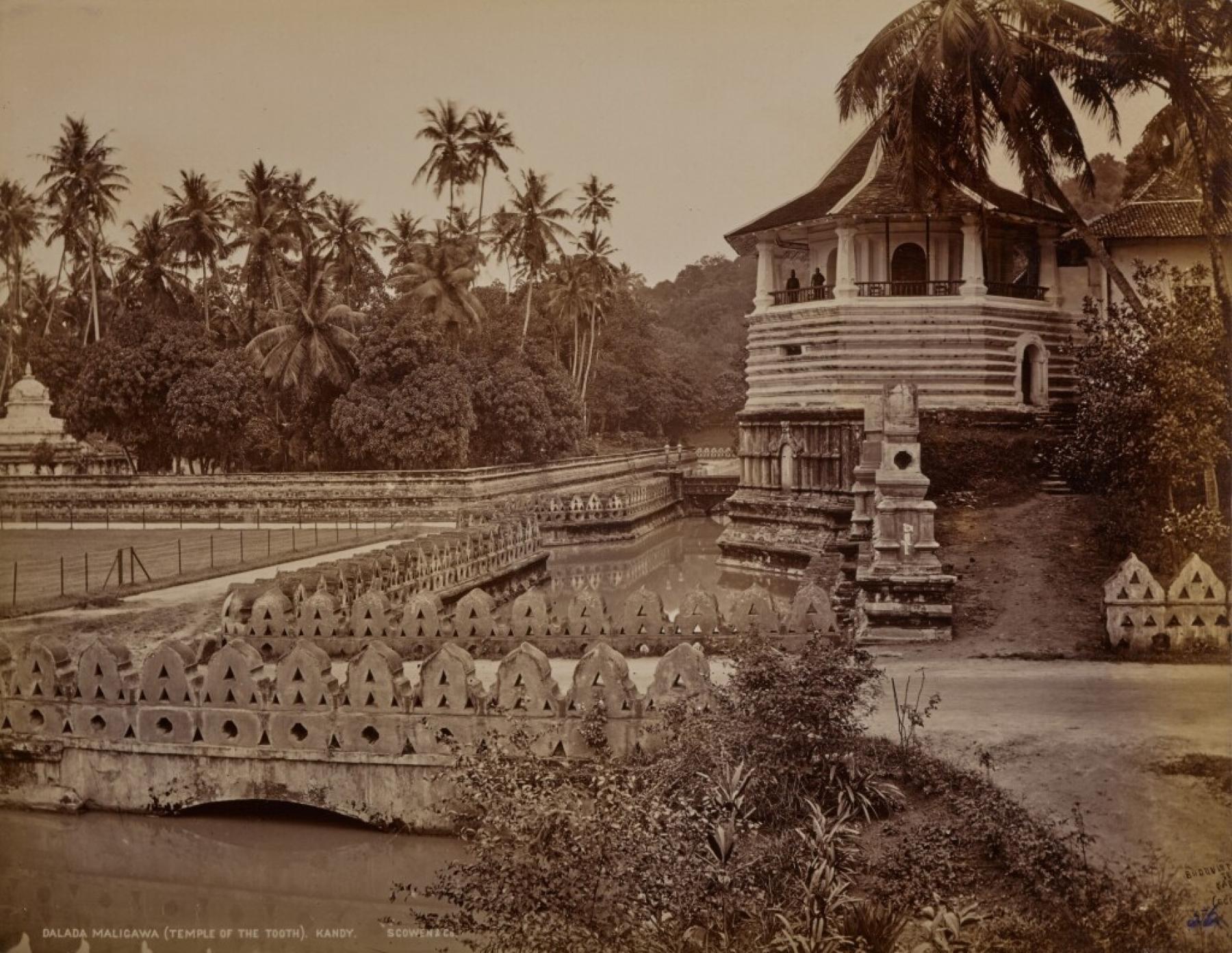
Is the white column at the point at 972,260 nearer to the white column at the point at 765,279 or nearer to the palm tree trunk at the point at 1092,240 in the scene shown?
the palm tree trunk at the point at 1092,240

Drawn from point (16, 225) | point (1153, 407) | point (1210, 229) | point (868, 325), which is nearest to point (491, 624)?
point (16, 225)

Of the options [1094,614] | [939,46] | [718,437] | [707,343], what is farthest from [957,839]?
[718,437]

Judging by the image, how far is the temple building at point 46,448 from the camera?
14469 millimetres

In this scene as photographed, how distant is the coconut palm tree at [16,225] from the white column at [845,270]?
11.3 metres

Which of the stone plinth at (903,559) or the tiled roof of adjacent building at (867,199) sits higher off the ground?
the tiled roof of adjacent building at (867,199)

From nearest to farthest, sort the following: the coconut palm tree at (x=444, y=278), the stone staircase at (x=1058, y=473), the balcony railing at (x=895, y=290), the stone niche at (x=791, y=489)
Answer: the stone staircase at (x=1058, y=473) < the coconut palm tree at (x=444, y=278) < the balcony railing at (x=895, y=290) < the stone niche at (x=791, y=489)

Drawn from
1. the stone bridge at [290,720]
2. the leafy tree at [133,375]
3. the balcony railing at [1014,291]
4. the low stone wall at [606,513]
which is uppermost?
the balcony railing at [1014,291]

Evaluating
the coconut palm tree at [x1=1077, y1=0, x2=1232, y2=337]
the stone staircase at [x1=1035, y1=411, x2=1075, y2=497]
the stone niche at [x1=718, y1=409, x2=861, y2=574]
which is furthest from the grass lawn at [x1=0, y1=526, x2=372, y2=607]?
the coconut palm tree at [x1=1077, y1=0, x2=1232, y2=337]

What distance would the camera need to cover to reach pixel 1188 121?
9.02 metres

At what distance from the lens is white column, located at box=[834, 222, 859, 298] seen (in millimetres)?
17703

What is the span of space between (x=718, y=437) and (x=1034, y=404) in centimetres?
821

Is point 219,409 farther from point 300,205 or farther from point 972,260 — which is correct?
point 972,260

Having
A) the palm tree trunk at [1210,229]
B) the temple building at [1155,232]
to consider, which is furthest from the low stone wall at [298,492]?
the palm tree trunk at [1210,229]

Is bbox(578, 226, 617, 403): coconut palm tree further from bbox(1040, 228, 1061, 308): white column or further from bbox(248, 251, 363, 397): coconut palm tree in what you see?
bbox(1040, 228, 1061, 308): white column
